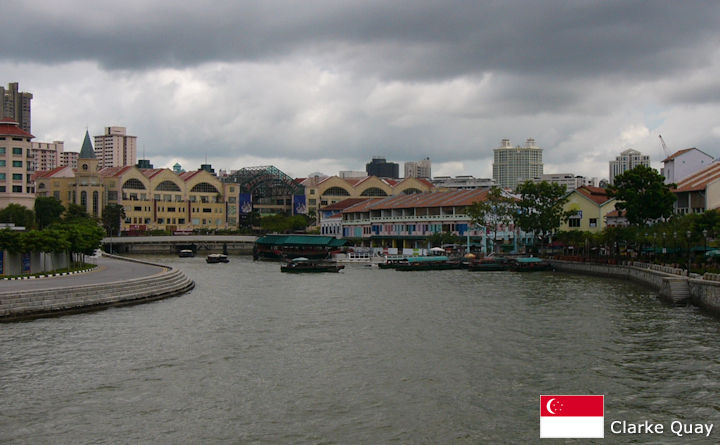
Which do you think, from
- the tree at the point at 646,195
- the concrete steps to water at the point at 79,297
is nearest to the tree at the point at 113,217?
the concrete steps to water at the point at 79,297

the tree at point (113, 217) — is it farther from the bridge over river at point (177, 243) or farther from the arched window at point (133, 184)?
the arched window at point (133, 184)

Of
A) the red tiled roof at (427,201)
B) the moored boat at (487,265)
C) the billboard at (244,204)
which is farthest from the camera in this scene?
the billboard at (244,204)

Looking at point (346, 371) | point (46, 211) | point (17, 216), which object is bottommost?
point (346, 371)

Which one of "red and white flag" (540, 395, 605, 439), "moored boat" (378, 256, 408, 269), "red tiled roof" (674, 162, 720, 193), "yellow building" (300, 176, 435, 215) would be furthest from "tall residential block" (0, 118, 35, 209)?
"red and white flag" (540, 395, 605, 439)

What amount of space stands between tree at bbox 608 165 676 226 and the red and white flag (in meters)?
55.3

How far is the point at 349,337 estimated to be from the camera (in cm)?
3269

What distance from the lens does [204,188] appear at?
152875mm

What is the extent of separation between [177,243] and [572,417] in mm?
109164

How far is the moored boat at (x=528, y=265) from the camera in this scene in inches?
3034

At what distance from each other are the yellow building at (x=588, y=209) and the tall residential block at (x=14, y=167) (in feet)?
A: 264

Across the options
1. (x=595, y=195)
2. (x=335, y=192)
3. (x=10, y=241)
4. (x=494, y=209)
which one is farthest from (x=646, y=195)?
(x=335, y=192)

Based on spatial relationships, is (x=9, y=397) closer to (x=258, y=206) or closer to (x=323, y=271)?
(x=323, y=271)

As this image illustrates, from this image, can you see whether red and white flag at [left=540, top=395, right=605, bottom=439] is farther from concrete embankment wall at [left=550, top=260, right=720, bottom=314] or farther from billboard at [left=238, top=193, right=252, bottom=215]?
billboard at [left=238, top=193, right=252, bottom=215]

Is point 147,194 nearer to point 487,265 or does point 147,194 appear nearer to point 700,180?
point 487,265
